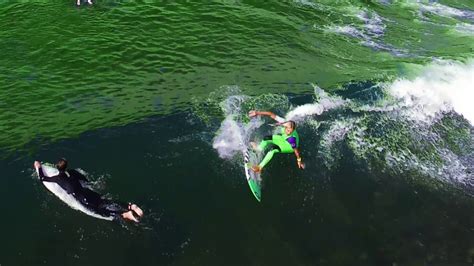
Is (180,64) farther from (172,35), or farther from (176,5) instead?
(176,5)

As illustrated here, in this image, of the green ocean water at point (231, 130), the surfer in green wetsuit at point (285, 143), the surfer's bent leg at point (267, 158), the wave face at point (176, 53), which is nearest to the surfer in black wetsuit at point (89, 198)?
the green ocean water at point (231, 130)

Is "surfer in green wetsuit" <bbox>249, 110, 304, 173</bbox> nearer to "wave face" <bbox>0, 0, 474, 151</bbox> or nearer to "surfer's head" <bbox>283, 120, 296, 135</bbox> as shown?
"surfer's head" <bbox>283, 120, 296, 135</bbox>

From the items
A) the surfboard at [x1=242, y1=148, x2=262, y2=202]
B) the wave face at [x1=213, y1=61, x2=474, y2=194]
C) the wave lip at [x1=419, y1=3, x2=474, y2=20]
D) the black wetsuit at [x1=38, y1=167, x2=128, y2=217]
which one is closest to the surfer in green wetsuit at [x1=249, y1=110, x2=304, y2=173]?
the surfboard at [x1=242, y1=148, x2=262, y2=202]

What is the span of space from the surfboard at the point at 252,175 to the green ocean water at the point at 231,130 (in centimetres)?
43

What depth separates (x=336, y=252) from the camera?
16609mm

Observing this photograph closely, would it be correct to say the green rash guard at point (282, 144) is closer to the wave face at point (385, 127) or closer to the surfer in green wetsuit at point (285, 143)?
the surfer in green wetsuit at point (285, 143)

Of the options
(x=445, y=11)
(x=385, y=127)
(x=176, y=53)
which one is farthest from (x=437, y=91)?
(x=445, y=11)

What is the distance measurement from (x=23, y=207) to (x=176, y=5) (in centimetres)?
1971

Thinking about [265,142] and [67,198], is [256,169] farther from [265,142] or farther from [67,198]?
[67,198]

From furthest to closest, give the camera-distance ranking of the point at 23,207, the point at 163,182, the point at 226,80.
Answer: the point at 226,80, the point at 163,182, the point at 23,207

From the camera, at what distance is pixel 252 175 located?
1894 centimetres

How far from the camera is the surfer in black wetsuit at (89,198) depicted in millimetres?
16688

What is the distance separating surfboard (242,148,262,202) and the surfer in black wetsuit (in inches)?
169

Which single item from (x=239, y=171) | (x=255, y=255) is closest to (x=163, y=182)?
(x=239, y=171)
